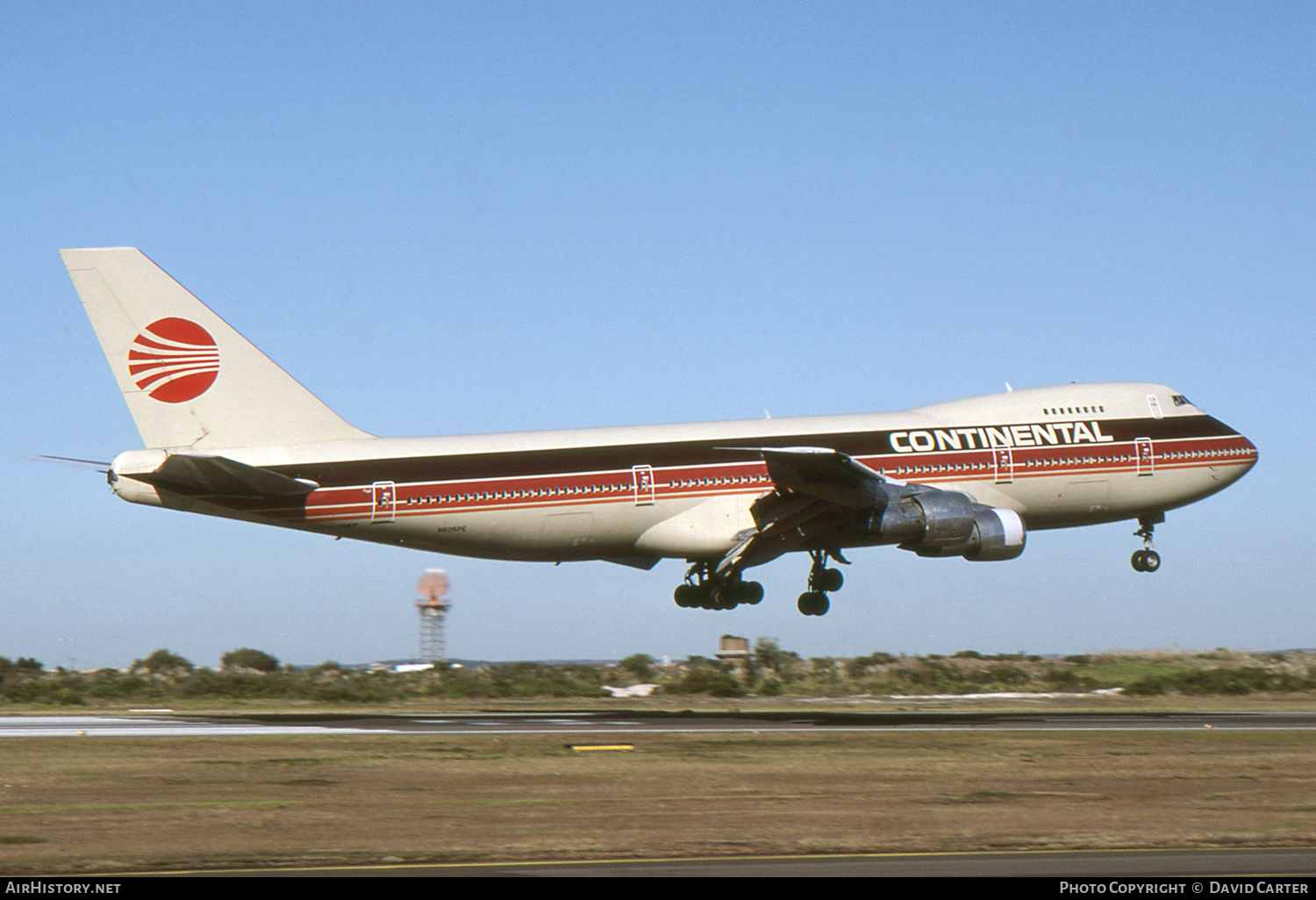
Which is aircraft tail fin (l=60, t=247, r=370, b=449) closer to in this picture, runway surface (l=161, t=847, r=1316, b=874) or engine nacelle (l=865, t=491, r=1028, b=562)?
engine nacelle (l=865, t=491, r=1028, b=562)

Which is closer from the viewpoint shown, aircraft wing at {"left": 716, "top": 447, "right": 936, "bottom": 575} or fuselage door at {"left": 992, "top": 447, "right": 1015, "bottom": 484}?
aircraft wing at {"left": 716, "top": 447, "right": 936, "bottom": 575}

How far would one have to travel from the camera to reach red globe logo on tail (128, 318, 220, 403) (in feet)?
116

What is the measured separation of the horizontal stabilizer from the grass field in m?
7.88

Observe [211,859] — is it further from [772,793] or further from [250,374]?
[250,374]

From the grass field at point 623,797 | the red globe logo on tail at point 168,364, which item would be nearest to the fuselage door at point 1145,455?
the grass field at point 623,797

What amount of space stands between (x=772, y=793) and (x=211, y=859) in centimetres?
860

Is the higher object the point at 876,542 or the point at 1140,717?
the point at 876,542

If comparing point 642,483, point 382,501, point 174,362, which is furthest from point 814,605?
point 174,362

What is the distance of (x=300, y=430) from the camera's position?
36.2 metres

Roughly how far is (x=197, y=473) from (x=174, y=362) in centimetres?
360

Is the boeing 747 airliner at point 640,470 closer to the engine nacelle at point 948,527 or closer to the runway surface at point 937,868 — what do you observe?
the engine nacelle at point 948,527

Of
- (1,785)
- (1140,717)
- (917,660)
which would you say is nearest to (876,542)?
(1140,717)

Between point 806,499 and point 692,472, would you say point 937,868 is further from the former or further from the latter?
point 692,472

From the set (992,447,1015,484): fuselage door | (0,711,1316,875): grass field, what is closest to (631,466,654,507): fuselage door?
(0,711,1316,875): grass field
